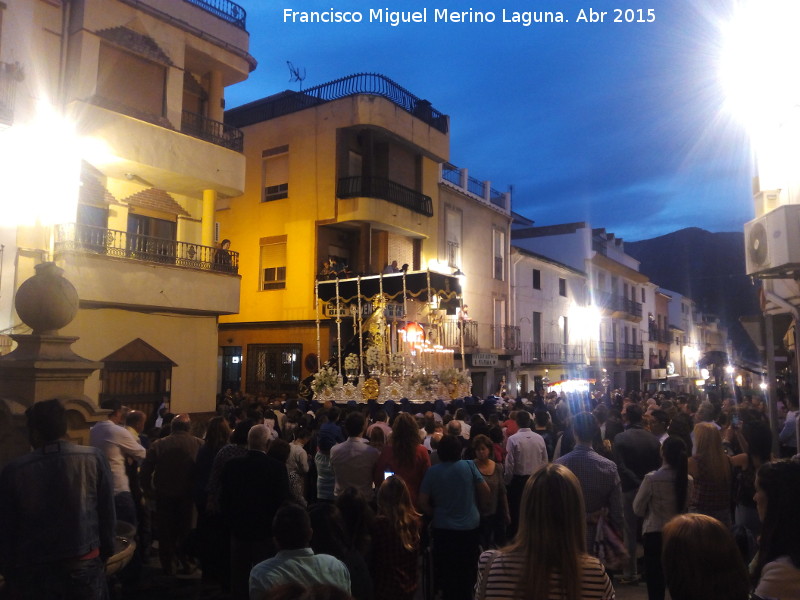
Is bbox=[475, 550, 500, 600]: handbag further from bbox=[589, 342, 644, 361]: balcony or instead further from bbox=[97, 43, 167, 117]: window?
bbox=[589, 342, 644, 361]: balcony

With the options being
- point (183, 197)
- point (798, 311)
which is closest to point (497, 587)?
point (798, 311)

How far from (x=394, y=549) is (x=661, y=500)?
97.0 inches

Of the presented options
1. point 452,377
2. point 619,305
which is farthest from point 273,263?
point 619,305

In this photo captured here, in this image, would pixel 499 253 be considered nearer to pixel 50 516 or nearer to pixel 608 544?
pixel 608 544

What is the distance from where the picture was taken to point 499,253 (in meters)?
30.3

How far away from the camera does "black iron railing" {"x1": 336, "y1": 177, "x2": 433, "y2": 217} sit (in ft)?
72.2

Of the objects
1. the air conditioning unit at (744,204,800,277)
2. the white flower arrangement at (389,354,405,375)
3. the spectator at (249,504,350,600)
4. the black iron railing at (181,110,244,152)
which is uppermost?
the black iron railing at (181,110,244,152)

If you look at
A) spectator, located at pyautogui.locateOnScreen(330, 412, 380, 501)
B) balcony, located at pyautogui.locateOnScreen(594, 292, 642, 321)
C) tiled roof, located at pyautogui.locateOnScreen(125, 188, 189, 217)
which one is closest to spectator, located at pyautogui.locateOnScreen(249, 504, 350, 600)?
spectator, located at pyautogui.locateOnScreen(330, 412, 380, 501)

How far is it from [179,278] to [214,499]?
39.0 feet

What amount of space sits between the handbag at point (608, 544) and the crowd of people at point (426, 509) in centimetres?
1

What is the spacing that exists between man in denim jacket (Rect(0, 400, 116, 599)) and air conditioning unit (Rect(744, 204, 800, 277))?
854cm

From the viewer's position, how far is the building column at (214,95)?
1858 cm

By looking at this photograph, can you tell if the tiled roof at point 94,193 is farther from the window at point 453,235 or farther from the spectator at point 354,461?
the window at point 453,235

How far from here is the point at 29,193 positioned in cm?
1401
